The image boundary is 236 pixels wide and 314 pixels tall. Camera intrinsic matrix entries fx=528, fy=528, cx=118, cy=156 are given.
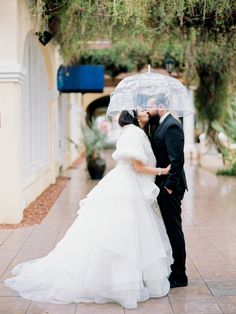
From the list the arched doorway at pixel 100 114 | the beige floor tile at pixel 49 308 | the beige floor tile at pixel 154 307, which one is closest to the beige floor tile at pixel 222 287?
the beige floor tile at pixel 154 307

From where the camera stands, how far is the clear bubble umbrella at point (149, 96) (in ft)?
16.5

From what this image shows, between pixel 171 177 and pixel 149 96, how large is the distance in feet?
2.68

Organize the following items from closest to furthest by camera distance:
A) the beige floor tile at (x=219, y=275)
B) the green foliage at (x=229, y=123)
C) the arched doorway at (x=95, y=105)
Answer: the beige floor tile at (x=219, y=275)
the green foliage at (x=229, y=123)
the arched doorway at (x=95, y=105)

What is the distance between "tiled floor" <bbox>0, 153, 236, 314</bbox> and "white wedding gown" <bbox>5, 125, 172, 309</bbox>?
13 cm

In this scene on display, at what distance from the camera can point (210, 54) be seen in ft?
43.5

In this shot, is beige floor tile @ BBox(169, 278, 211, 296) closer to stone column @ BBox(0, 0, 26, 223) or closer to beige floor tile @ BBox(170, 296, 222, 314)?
beige floor tile @ BBox(170, 296, 222, 314)

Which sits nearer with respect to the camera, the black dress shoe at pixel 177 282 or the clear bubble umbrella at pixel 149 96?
the clear bubble umbrella at pixel 149 96

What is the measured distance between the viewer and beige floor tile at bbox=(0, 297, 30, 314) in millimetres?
4516

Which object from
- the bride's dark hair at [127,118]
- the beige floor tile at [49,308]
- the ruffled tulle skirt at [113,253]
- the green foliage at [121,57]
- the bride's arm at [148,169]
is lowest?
the beige floor tile at [49,308]

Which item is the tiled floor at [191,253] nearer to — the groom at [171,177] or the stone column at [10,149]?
the groom at [171,177]

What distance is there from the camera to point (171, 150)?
→ 4.89 m

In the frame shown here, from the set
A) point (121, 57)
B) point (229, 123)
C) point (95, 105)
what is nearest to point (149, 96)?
point (121, 57)

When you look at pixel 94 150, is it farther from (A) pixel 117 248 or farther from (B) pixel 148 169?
(A) pixel 117 248

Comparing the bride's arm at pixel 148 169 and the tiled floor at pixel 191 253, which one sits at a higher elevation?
the bride's arm at pixel 148 169
